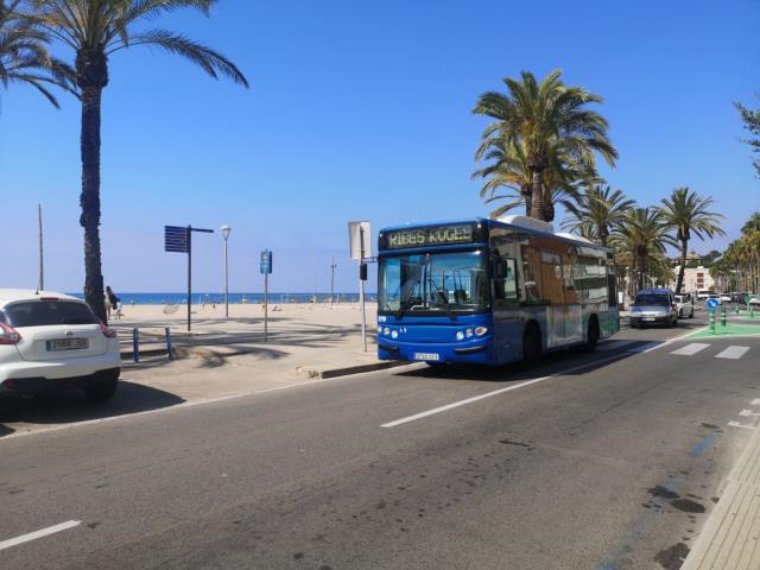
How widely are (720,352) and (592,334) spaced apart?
360cm

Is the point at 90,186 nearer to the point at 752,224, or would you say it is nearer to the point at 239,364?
the point at 239,364

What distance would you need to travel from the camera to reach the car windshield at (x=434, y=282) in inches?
485

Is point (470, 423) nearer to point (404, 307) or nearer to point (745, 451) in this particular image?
point (745, 451)

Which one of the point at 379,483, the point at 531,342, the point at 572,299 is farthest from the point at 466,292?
the point at 379,483

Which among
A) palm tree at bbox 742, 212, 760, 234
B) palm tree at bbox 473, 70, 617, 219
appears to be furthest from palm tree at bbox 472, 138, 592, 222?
palm tree at bbox 742, 212, 760, 234

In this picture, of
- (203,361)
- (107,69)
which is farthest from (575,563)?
(107,69)

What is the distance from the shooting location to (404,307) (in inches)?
513

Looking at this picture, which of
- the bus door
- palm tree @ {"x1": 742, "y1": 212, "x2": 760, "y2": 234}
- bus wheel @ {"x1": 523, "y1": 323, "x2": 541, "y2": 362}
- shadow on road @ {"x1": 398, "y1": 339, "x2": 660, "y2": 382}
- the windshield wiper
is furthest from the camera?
palm tree @ {"x1": 742, "y1": 212, "x2": 760, "y2": 234}

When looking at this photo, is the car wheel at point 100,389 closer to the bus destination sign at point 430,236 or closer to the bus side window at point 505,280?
the bus destination sign at point 430,236

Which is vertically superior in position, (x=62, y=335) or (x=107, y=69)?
(x=107, y=69)

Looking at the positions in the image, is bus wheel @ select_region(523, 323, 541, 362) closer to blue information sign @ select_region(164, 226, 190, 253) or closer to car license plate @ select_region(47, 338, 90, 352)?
car license plate @ select_region(47, 338, 90, 352)

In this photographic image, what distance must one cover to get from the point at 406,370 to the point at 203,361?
4747 mm

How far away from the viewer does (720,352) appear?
18.3 m

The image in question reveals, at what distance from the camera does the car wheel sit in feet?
30.5
